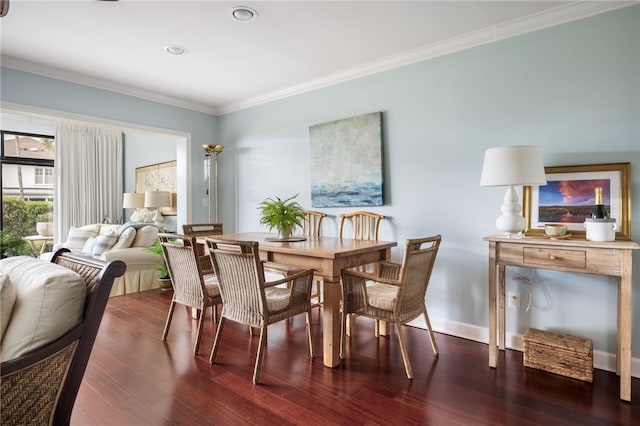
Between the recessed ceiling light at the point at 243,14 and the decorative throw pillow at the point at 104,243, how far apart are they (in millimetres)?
3411

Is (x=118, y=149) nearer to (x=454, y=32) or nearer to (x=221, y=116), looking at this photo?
(x=221, y=116)

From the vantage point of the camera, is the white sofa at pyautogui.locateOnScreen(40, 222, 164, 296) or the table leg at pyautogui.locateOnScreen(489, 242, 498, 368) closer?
the table leg at pyautogui.locateOnScreen(489, 242, 498, 368)

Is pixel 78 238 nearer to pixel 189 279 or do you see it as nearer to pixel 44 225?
pixel 44 225

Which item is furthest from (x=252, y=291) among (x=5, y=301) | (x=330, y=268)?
(x=5, y=301)

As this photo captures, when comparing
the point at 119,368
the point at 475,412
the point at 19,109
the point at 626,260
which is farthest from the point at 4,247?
the point at 626,260

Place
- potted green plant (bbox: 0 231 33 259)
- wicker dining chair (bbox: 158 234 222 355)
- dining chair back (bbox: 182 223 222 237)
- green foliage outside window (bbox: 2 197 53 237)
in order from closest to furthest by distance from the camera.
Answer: wicker dining chair (bbox: 158 234 222 355), dining chair back (bbox: 182 223 222 237), potted green plant (bbox: 0 231 33 259), green foliage outside window (bbox: 2 197 53 237)

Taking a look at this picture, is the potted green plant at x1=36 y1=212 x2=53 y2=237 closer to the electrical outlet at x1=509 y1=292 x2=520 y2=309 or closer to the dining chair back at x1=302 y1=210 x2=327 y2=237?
the dining chair back at x1=302 y1=210 x2=327 y2=237

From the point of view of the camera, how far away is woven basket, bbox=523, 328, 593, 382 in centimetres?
212

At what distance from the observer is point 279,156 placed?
4.21 m

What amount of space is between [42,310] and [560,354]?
2.69 metres

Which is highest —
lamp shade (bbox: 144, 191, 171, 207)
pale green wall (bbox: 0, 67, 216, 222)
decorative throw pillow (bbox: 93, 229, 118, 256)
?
pale green wall (bbox: 0, 67, 216, 222)

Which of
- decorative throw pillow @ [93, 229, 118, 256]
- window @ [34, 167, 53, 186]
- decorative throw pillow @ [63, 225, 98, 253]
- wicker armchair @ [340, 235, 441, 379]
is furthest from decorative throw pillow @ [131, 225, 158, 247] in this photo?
wicker armchair @ [340, 235, 441, 379]

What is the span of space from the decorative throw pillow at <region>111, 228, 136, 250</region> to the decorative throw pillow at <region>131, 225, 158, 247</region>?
0.23ft

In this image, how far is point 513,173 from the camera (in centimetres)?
220
